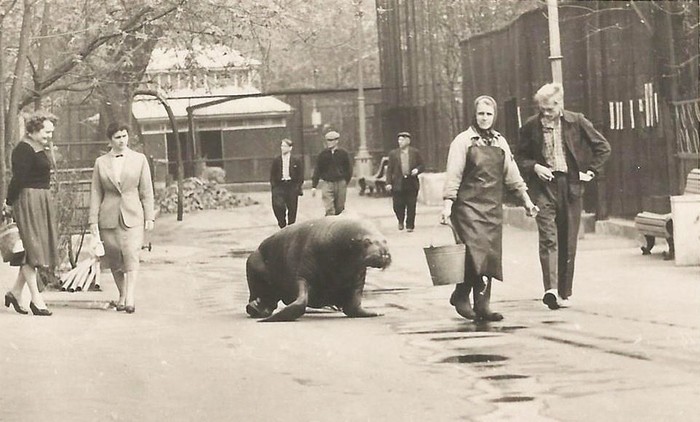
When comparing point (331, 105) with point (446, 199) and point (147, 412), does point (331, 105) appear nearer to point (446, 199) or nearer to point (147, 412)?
point (446, 199)

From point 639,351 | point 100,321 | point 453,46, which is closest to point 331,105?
point 453,46

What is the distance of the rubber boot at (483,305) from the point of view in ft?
39.7

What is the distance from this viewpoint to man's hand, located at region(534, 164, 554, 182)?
12883 millimetres

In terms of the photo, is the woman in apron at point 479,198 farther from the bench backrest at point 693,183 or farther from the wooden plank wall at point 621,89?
the wooden plank wall at point 621,89

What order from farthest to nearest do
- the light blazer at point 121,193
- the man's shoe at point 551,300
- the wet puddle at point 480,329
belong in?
1. the light blazer at point 121,193
2. the man's shoe at point 551,300
3. the wet puddle at point 480,329

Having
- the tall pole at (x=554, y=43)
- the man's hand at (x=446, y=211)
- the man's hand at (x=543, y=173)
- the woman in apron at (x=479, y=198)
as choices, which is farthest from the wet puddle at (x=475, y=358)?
the tall pole at (x=554, y=43)

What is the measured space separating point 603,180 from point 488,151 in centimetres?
1019

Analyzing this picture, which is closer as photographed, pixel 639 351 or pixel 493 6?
pixel 639 351

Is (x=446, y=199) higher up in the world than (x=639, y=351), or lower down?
higher up

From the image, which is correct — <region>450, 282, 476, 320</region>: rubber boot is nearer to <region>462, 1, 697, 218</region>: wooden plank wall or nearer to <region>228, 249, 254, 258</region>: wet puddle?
<region>462, 1, 697, 218</region>: wooden plank wall

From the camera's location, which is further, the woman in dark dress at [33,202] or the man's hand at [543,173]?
the woman in dark dress at [33,202]

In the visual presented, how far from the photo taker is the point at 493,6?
39.5 m

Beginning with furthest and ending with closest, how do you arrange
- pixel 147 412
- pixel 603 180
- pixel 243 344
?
pixel 603 180 < pixel 243 344 < pixel 147 412

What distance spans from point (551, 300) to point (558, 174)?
1.03m
